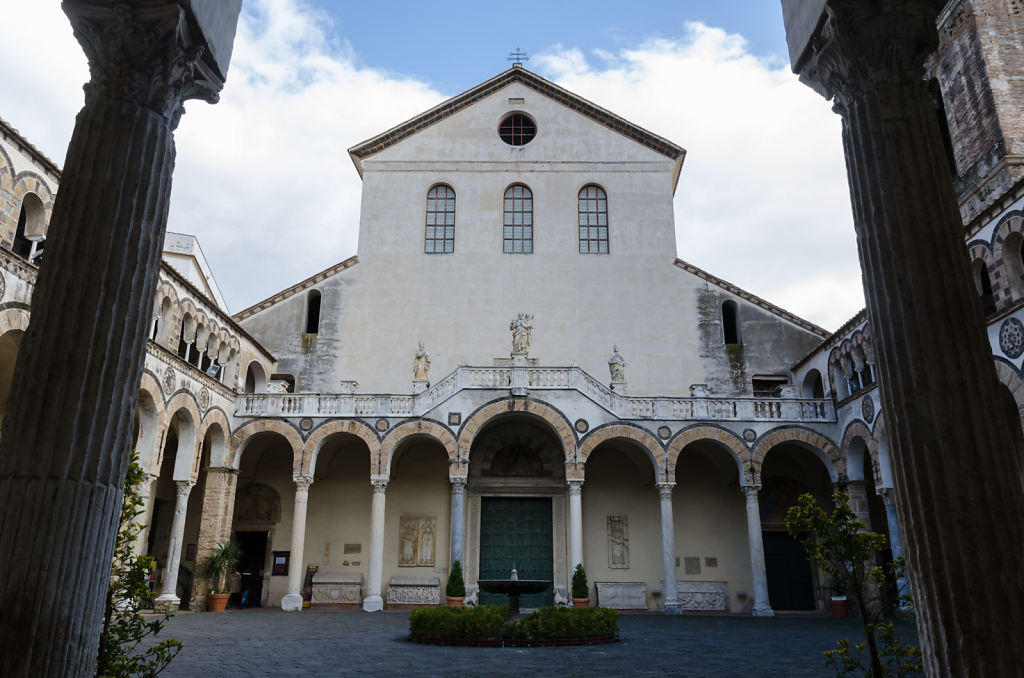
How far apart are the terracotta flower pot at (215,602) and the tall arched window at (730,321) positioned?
53.4 feet

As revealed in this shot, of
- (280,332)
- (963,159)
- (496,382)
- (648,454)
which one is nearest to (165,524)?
(280,332)

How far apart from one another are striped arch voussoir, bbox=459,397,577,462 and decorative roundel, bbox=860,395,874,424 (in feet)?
23.5

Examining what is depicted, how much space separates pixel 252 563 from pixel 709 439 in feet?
43.8

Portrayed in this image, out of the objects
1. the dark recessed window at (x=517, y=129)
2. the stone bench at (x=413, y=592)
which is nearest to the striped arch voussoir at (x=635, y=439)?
the stone bench at (x=413, y=592)

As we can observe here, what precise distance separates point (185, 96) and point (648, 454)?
17.3 m

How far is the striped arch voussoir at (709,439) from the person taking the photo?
19.6 metres

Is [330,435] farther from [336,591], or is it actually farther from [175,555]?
[175,555]

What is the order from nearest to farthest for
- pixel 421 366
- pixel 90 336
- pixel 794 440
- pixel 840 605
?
pixel 90 336 → pixel 840 605 → pixel 794 440 → pixel 421 366

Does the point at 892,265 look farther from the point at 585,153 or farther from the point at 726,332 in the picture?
the point at 585,153

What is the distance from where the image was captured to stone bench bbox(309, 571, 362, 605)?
1992 centimetres

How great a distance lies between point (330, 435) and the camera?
1966 cm

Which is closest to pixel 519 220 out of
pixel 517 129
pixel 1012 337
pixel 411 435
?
pixel 517 129

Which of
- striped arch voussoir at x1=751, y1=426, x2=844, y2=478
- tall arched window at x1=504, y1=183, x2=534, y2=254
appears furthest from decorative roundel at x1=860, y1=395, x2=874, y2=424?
tall arched window at x1=504, y1=183, x2=534, y2=254

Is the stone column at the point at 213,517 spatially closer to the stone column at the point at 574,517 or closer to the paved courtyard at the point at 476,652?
the paved courtyard at the point at 476,652
